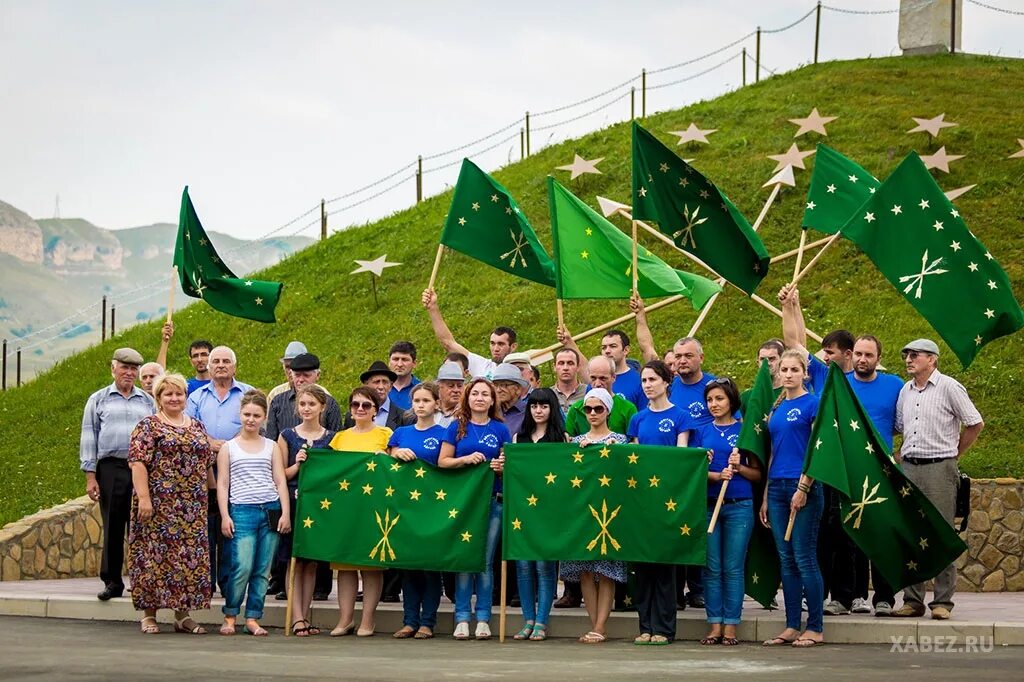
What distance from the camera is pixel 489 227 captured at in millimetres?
15336

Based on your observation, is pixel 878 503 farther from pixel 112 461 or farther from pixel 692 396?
pixel 112 461

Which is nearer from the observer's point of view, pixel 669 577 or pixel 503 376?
pixel 669 577

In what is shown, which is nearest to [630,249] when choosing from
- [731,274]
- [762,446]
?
[731,274]

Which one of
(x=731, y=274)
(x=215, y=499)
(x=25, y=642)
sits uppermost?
(x=731, y=274)

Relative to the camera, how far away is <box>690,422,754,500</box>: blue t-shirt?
11.6 meters

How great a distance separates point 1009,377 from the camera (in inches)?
783

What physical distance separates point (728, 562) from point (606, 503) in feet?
3.26

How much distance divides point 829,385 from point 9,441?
16.3m

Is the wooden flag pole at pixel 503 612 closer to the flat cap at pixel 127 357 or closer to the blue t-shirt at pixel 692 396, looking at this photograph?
the blue t-shirt at pixel 692 396

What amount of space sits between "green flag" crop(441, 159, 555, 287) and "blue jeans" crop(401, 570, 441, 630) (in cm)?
400

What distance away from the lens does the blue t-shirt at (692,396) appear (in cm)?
1229

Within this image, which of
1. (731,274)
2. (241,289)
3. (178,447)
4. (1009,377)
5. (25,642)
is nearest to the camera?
(25,642)

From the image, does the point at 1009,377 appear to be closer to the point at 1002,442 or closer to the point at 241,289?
the point at 1002,442

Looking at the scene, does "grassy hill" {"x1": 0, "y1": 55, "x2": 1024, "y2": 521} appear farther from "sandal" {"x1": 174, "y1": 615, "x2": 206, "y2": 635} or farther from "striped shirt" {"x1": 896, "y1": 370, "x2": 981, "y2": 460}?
"sandal" {"x1": 174, "y1": 615, "x2": 206, "y2": 635}
